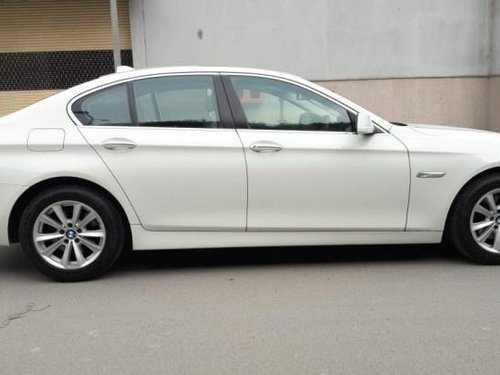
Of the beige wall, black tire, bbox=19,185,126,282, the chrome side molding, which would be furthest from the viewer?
the beige wall

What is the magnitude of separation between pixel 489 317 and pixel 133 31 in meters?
A: 9.75

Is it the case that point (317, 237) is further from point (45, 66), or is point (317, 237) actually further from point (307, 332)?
point (45, 66)

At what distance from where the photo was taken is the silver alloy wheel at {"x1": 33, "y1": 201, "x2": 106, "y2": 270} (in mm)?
4621

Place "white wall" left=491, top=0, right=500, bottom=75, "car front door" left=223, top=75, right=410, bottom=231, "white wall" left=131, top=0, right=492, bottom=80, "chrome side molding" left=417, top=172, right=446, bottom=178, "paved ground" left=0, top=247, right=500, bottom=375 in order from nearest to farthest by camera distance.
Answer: "paved ground" left=0, top=247, right=500, bottom=375
"car front door" left=223, top=75, right=410, bottom=231
"chrome side molding" left=417, top=172, right=446, bottom=178
"white wall" left=131, top=0, right=492, bottom=80
"white wall" left=491, top=0, right=500, bottom=75

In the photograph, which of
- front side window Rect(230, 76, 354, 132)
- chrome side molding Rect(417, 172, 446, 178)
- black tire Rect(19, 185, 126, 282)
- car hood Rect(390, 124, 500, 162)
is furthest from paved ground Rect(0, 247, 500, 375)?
front side window Rect(230, 76, 354, 132)

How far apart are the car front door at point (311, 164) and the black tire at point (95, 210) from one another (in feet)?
3.53

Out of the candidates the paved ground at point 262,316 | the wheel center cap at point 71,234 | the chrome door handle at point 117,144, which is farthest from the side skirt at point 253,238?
the chrome door handle at point 117,144

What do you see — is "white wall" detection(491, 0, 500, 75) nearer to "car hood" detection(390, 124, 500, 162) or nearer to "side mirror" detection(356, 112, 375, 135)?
"car hood" detection(390, 124, 500, 162)

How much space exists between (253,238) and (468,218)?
1775 millimetres

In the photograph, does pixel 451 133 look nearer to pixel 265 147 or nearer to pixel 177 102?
pixel 265 147

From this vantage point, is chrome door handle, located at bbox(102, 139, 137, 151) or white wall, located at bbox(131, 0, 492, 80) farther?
white wall, located at bbox(131, 0, 492, 80)

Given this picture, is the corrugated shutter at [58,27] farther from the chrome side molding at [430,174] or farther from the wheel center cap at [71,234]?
the chrome side molding at [430,174]

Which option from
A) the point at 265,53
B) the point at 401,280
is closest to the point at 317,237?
the point at 401,280

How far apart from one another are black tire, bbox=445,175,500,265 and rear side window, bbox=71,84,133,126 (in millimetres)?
2760
